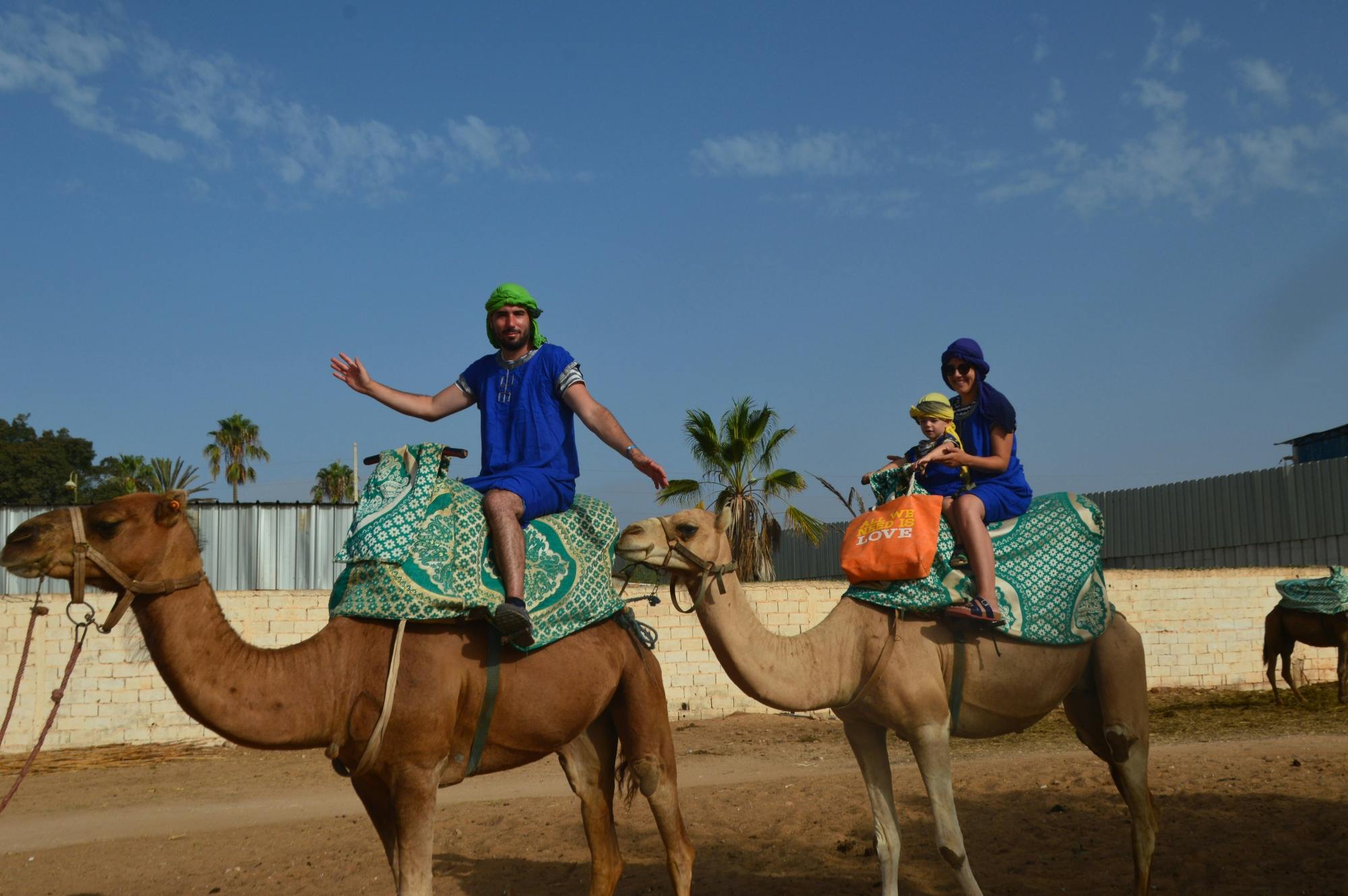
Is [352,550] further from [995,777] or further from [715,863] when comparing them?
[995,777]

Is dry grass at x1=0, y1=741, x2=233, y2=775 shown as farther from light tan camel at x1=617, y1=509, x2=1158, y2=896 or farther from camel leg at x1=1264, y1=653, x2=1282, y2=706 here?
camel leg at x1=1264, y1=653, x2=1282, y2=706

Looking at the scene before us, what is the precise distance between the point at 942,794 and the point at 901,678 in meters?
0.59

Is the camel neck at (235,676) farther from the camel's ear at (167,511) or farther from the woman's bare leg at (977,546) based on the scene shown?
the woman's bare leg at (977,546)

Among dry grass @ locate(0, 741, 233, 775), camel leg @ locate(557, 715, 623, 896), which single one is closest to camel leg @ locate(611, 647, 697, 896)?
camel leg @ locate(557, 715, 623, 896)

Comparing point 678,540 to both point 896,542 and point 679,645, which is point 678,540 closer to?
point 896,542

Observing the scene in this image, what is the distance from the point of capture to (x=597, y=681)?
5.21 metres

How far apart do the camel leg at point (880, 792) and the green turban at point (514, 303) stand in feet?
8.42

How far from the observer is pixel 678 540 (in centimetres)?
519

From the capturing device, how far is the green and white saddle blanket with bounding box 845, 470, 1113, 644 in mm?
5691

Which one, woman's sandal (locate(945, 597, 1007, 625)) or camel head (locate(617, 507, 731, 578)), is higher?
camel head (locate(617, 507, 731, 578))

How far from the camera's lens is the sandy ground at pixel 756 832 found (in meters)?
6.93

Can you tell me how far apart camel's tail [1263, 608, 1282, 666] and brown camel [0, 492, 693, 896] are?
15729mm

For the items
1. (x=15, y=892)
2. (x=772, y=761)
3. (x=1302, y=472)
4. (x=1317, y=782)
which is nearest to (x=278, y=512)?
(x=772, y=761)

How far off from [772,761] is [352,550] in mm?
9464
